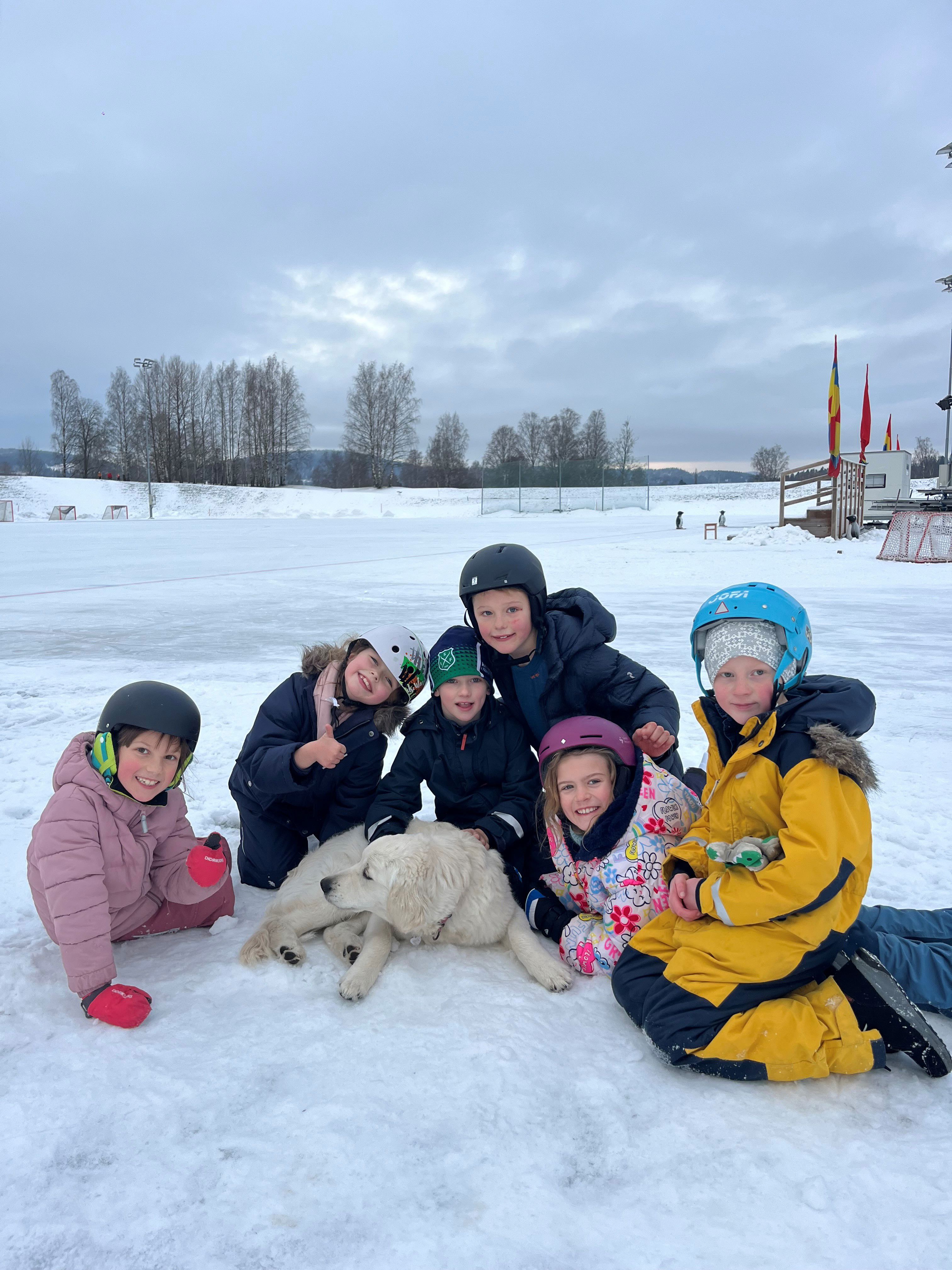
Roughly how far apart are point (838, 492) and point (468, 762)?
2140 centimetres

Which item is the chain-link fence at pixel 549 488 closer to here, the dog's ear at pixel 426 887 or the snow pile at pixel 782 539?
the snow pile at pixel 782 539

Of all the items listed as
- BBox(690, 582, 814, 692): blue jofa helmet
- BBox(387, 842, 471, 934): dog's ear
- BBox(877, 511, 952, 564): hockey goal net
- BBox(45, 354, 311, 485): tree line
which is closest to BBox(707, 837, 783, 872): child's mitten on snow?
BBox(690, 582, 814, 692): blue jofa helmet

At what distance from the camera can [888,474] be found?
30.0 meters

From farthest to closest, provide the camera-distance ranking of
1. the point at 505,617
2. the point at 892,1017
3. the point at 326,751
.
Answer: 1. the point at 505,617
2. the point at 326,751
3. the point at 892,1017

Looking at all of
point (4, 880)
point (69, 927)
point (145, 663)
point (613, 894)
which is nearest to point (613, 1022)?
point (613, 894)

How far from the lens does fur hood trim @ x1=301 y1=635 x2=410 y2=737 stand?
10.4 ft

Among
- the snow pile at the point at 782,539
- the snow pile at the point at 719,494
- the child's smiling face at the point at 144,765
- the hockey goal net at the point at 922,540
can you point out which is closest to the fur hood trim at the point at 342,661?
the child's smiling face at the point at 144,765

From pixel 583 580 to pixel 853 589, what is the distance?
427 centimetres

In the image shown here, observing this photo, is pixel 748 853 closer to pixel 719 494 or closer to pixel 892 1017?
pixel 892 1017

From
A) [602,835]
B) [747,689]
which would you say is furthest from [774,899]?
[602,835]

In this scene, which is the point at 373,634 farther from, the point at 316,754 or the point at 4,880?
the point at 4,880

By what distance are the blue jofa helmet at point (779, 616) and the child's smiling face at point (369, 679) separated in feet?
4.21

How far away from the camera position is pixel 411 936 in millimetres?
2662

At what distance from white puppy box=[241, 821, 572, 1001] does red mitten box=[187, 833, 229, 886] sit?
274 mm
